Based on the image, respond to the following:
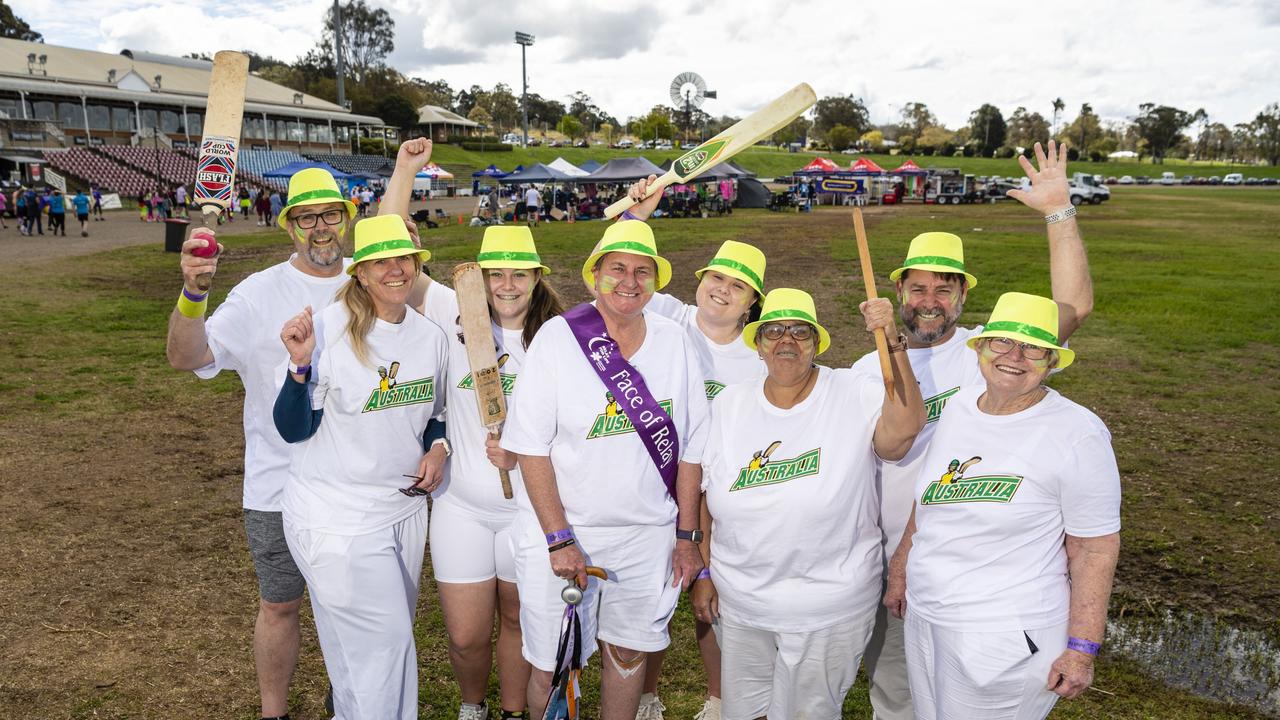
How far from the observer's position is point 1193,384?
1060cm

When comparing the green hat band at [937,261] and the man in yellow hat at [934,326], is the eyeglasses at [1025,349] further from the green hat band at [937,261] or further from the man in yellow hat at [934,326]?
the green hat band at [937,261]

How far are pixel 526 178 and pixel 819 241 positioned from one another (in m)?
13.4

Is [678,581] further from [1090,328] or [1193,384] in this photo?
[1090,328]

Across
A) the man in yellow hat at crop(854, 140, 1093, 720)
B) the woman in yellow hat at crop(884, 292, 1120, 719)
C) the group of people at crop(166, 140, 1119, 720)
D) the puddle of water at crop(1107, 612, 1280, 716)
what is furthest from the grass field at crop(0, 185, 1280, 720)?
the woman in yellow hat at crop(884, 292, 1120, 719)

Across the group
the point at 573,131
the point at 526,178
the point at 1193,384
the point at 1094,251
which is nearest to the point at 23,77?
the point at 526,178

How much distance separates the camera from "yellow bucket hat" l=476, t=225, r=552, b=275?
376 cm

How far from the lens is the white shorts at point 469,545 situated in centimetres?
375

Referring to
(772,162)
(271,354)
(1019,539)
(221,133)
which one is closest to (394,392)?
(271,354)

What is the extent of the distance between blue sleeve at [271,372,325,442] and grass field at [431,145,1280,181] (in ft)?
207

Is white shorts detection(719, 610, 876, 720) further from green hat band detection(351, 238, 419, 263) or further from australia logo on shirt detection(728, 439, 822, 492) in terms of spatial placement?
green hat band detection(351, 238, 419, 263)

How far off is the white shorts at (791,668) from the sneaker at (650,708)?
2.95 ft

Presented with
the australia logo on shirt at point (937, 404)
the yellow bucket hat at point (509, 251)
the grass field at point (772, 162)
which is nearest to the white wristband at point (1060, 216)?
the australia logo on shirt at point (937, 404)

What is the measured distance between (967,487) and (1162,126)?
153 metres

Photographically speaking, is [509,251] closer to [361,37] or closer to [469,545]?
[469,545]
